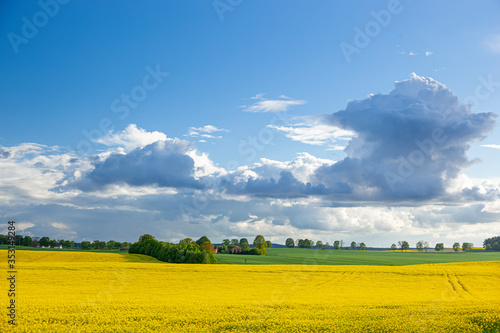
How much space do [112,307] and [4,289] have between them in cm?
1484

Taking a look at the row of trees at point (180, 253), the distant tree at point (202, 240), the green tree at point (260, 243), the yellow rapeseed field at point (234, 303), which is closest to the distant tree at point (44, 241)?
the distant tree at point (202, 240)

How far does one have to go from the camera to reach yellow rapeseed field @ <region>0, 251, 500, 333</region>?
2061 centimetres

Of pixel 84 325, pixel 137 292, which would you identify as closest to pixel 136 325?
pixel 84 325

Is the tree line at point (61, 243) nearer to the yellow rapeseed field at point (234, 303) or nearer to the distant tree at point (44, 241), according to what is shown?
the distant tree at point (44, 241)

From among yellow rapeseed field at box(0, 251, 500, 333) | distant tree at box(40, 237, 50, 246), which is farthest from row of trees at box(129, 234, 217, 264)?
distant tree at box(40, 237, 50, 246)

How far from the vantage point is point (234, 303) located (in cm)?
2603

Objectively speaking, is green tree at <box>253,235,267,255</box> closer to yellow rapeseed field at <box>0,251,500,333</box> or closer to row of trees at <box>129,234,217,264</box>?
row of trees at <box>129,234,217,264</box>

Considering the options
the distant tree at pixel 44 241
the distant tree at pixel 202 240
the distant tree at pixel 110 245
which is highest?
the distant tree at pixel 202 240

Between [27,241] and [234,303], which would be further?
[27,241]

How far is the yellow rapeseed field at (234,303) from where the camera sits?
67.6 ft

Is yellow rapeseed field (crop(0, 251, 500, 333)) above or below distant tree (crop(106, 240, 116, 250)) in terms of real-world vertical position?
above

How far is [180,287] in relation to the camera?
38.1m

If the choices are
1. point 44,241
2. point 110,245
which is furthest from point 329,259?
point 44,241

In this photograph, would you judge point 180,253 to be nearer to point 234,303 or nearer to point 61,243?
point 234,303
